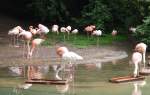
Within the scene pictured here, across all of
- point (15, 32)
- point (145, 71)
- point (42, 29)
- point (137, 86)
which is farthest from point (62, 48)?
point (42, 29)

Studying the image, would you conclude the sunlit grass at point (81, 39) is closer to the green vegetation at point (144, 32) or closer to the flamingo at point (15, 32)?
the flamingo at point (15, 32)

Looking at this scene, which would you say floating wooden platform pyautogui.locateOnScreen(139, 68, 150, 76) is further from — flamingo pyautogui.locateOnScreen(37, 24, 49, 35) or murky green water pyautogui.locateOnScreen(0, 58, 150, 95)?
flamingo pyautogui.locateOnScreen(37, 24, 49, 35)

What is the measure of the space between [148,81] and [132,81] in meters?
0.47

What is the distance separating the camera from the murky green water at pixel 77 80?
1172 centimetres

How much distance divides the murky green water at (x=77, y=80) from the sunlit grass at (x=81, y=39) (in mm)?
3567

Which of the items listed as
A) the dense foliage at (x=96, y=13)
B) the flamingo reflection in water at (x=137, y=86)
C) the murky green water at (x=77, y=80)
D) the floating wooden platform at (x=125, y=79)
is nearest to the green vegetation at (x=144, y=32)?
the dense foliage at (x=96, y=13)

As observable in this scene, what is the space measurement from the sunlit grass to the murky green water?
3567 millimetres

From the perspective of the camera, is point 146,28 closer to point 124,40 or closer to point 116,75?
point 124,40

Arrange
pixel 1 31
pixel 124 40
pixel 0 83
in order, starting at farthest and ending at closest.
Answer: pixel 1 31 → pixel 124 40 → pixel 0 83

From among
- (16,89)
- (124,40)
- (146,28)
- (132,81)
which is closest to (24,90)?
(16,89)

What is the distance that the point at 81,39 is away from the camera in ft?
67.5

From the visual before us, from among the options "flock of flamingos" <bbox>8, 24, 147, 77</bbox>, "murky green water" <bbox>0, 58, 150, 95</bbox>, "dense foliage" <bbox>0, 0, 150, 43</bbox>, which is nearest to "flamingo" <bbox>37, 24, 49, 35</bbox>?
"flock of flamingos" <bbox>8, 24, 147, 77</bbox>

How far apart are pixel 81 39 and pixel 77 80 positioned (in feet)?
24.8

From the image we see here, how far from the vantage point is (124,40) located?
20.8m
